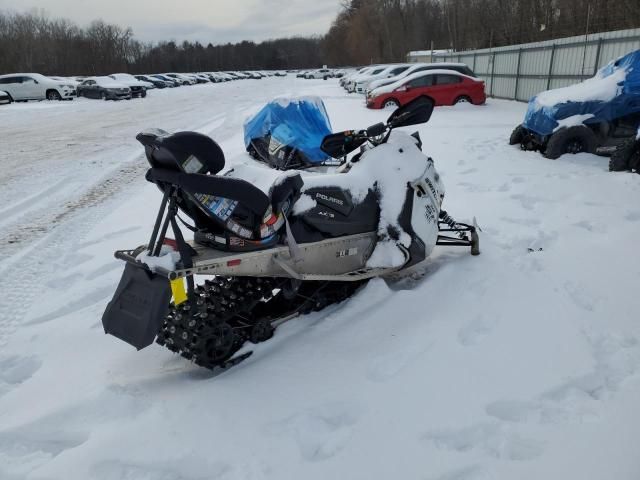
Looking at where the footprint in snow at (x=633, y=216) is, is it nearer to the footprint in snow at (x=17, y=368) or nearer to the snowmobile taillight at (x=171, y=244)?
the snowmobile taillight at (x=171, y=244)

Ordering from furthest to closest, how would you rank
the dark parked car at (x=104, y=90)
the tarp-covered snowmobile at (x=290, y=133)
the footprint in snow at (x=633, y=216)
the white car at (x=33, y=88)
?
the dark parked car at (x=104, y=90), the white car at (x=33, y=88), the tarp-covered snowmobile at (x=290, y=133), the footprint in snow at (x=633, y=216)

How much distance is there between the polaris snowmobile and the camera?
7.46ft


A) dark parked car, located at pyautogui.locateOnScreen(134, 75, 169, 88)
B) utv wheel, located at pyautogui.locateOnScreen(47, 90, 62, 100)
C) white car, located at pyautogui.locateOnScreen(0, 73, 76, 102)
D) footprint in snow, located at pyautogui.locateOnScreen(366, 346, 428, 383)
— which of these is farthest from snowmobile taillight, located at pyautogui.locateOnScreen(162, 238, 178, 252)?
dark parked car, located at pyautogui.locateOnScreen(134, 75, 169, 88)

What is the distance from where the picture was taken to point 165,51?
87750mm

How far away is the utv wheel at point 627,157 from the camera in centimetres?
619

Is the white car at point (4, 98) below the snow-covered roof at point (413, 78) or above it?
below

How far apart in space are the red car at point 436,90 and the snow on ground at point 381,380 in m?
12.3

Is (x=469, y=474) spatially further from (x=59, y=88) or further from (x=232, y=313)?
(x=59, y=88)

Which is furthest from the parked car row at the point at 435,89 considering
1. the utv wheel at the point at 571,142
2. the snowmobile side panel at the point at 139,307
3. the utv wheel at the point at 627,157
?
the snowmobile side panel at the point at 139,307

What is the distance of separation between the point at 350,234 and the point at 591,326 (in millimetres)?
1494

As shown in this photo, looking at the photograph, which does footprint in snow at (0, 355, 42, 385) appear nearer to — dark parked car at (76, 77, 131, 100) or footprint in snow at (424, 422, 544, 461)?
footprint in snow at (424, 422, 544, 461)

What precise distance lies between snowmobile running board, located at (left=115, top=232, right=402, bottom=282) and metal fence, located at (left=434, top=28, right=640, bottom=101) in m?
12.2

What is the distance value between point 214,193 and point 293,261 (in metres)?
0.68

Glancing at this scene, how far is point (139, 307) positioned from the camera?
7.53 ft
